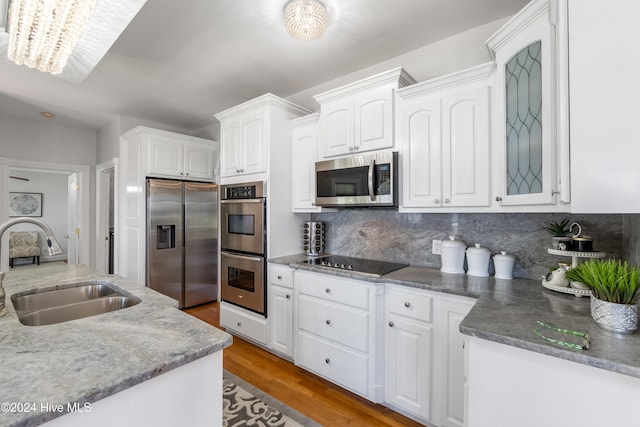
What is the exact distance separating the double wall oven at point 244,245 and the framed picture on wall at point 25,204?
7050 mm

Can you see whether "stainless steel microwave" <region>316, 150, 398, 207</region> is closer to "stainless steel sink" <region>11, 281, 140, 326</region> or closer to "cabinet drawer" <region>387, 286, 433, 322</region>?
"cabinet drawer" <region>387, 286, 433, 322</region>

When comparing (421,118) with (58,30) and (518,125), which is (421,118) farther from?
(58,30)

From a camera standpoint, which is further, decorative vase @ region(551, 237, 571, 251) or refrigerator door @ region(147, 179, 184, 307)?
refrigerator door @ region(147, 179, 184, 307)

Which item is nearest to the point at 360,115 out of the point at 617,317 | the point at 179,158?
the point at 617,317

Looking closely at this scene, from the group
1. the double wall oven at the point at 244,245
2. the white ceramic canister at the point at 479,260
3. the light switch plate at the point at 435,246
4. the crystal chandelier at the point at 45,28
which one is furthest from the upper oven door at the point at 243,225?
the white ceramic canister at the point at 479,260

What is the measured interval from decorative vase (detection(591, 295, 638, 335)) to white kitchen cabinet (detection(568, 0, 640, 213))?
329mm

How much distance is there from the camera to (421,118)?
2027 millimetres

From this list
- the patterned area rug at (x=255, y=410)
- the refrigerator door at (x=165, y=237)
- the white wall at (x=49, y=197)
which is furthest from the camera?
the white wall at (x=49, y=197)

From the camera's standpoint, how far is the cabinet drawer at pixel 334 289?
6.37 feet

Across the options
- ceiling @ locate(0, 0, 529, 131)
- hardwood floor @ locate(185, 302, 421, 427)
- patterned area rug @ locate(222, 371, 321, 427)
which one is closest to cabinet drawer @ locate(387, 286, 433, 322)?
hardwood floor @ locate(185, 302, 421, 427)

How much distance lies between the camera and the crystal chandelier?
4.32ft

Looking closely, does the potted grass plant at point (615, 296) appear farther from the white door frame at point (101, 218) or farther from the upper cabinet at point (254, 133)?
the white door frame at point (101, 218)

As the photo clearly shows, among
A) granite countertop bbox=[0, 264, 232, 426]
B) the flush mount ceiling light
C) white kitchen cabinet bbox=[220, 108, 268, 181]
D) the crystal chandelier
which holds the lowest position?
granite countertop bbox=[0, 264, 232, 426]

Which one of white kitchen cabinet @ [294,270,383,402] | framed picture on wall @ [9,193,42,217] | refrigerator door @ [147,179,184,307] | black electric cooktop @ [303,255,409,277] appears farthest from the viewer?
framed picture on wall @ [9,193,42,217]
